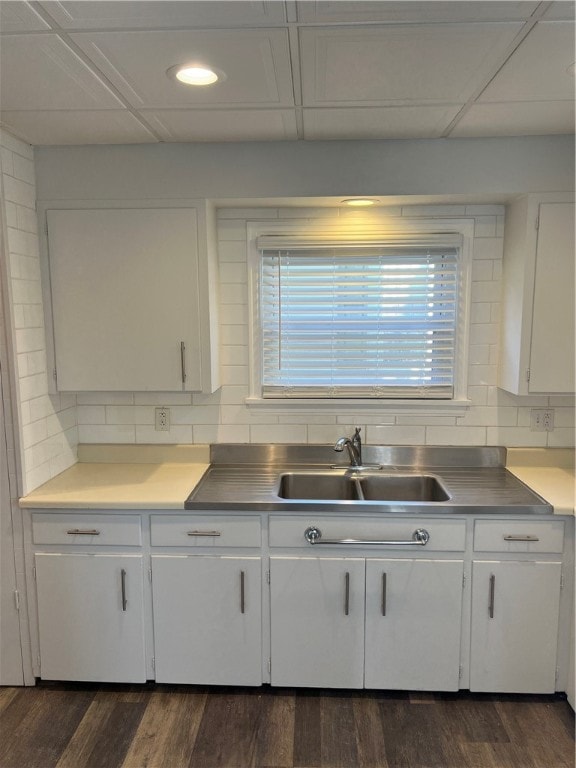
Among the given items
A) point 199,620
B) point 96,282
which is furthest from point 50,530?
point 96,282

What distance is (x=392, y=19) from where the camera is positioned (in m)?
1.30

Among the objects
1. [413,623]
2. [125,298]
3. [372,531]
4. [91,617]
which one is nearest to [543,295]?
[372,531]

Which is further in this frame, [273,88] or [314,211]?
[314,211]

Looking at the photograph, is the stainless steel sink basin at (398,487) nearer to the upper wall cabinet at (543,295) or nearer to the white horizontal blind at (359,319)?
the white horizontal blind at (359,319)

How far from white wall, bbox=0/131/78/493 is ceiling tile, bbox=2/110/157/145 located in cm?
10

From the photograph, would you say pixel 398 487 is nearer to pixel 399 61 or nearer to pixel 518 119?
pixel 518 119

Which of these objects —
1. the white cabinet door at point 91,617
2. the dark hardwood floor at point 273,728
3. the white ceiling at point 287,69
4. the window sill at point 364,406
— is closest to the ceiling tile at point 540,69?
the white ceiling at point 287,69

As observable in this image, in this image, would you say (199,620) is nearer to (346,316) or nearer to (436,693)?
(436,693)

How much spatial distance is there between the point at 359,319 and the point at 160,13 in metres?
1.60

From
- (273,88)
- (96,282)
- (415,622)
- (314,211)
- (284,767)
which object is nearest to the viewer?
(273,88)

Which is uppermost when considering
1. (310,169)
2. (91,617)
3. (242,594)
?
(310,169)

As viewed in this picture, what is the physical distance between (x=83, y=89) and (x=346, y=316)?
4.84 ft

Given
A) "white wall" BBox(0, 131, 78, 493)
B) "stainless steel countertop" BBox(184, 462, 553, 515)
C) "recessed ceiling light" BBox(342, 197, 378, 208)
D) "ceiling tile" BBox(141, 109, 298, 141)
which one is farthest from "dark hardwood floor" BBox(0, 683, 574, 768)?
"ceiling tile" BBox(141, 109, 298, 141)

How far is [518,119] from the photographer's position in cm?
197
